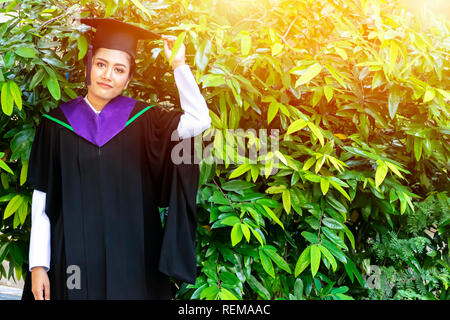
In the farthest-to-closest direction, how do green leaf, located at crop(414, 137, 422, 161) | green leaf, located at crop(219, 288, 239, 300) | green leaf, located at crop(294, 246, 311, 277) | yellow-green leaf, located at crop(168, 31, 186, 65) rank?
1. green leaf, located at crop(414, 137, 422, 161)
2. green leaf, located at crop(294, 246, 311, 277)
3. green leaf, located at crop(219, 288, 239, 300)
4. yellow-green leaf, located at crop(168, 31, 186, 65)

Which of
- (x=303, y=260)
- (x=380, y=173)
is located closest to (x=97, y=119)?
(x=303, y=260)

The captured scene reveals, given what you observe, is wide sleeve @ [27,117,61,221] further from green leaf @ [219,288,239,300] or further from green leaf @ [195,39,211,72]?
green leaf @ [219,288,239,300]

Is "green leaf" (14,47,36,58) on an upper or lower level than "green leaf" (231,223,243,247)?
upper

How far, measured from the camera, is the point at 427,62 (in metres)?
1.80

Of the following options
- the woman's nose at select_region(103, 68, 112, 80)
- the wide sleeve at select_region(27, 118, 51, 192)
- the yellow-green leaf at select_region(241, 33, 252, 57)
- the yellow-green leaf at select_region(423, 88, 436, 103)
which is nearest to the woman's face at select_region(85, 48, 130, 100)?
the woman's nose at select_region(103, 68, 112, 80)

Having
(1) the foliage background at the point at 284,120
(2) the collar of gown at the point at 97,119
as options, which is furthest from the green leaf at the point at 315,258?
(2) the collar of gown at the point at 97,119

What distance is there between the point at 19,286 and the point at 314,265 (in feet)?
9.27

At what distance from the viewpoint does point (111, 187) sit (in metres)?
1.45

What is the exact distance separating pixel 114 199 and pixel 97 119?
10.9 inches

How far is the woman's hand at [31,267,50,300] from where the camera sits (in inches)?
58.2

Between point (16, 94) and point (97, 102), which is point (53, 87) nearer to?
point (16, 94)

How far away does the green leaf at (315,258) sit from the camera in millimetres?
1724

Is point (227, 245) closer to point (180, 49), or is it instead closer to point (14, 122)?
point (180, 49)

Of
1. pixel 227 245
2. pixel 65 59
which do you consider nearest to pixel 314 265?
pixel 227 245
